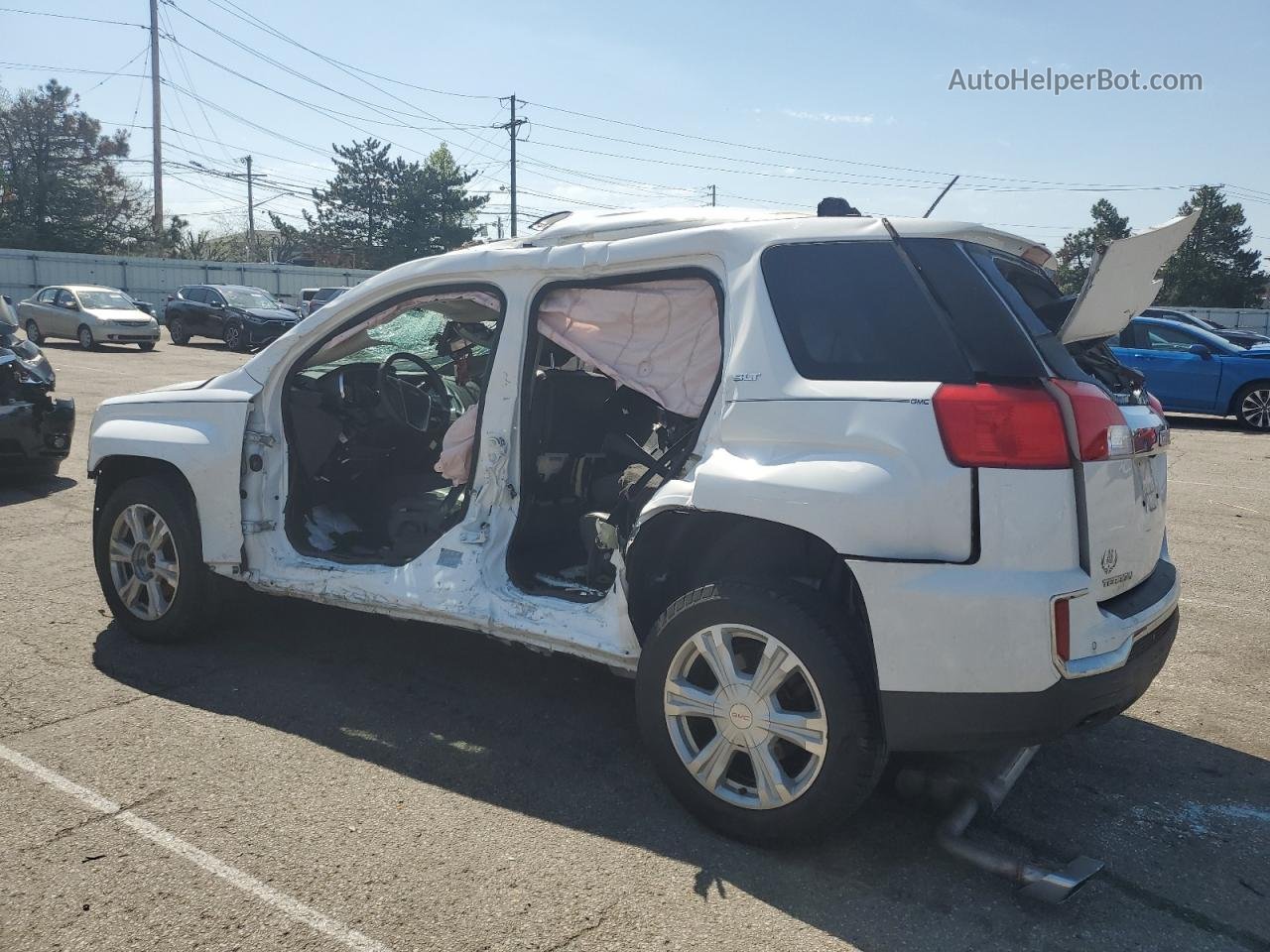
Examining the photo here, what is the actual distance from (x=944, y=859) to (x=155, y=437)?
3.84 metres

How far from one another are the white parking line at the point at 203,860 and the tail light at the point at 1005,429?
204 centimetres

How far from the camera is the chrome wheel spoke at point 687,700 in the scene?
3.27 m

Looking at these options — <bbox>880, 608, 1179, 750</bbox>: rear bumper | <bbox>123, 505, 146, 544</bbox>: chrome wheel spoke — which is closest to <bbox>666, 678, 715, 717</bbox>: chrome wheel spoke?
<bbox>880, 608, 1179, 750</bbox>: rear bumper

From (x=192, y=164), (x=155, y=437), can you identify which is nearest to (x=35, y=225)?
(x=192, y=164)

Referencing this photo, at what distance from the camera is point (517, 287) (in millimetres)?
4055

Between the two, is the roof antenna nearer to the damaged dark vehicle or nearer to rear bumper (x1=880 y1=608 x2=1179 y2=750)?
rear bumper (x1=880 y1=608 x2=1179 y2=750)

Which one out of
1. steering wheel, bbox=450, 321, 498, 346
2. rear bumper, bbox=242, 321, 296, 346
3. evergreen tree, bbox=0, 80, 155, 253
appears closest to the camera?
steering wheel, bbox=450, 321, 498, 346

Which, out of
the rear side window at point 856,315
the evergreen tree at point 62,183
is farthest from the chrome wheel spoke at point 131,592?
the evergreen tree at point 62,183

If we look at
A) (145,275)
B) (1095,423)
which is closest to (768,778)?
(1095,423)

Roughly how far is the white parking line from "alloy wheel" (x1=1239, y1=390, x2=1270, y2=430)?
15.7 metres

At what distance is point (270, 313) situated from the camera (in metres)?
26.8

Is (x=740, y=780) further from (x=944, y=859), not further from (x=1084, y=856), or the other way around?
(x=1084, y=856)

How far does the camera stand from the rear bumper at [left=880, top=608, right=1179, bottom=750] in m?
2.83

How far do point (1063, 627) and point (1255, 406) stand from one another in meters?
14.6
